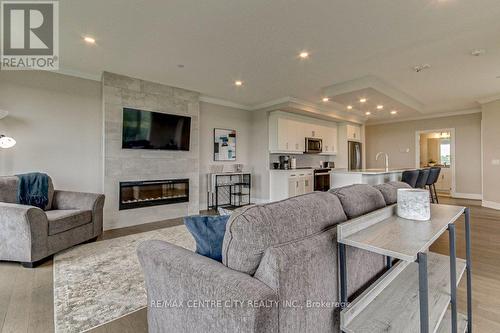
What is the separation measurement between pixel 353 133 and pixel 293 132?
2698mm

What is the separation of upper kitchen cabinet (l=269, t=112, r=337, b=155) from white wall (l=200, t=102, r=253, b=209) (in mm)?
741

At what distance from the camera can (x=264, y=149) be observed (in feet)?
20.0

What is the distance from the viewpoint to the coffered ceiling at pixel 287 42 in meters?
2.34

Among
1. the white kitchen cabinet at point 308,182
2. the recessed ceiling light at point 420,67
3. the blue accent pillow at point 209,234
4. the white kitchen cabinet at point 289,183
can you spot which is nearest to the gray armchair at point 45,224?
the blue accent pillow at point 209,234

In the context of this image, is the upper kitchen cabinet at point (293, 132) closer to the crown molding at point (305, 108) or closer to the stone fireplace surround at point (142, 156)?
the crown molding at point (305, 108)

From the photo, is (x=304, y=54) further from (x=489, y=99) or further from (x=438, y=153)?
(x=438, y=153)

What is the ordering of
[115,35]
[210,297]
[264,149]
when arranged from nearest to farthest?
[210,297] < [115,35] < [264,149]

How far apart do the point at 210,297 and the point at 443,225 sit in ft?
4.10

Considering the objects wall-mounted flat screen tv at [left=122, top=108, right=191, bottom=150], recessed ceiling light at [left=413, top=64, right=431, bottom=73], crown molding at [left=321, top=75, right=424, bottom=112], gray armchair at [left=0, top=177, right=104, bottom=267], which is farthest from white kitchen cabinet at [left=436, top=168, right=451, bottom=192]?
gray armchair at [left=0, top=177, right=104, bottom=267]

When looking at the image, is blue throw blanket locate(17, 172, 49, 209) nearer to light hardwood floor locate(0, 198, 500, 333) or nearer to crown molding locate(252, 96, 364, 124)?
light hardwood floor locate(0, 198, 500, 333)

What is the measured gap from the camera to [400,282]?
1.57 meters

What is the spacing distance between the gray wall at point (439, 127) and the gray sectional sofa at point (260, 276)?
7.87 meters

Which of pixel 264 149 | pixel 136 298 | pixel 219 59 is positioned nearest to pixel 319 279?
pixel 136 298

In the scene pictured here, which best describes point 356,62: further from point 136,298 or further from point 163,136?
point 136,298
